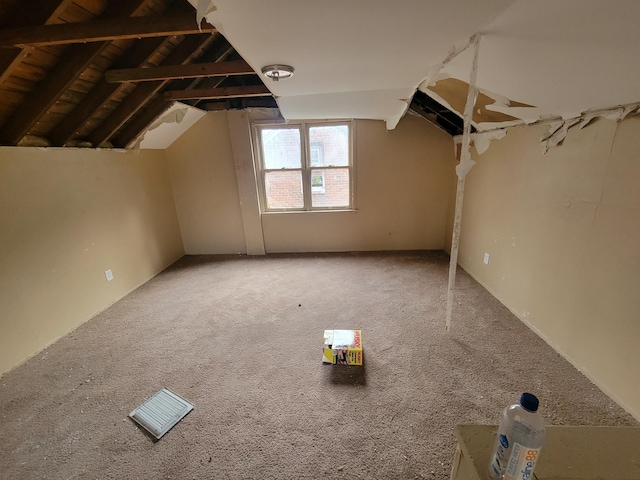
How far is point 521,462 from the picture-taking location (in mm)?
663

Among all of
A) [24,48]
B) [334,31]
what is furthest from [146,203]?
[334,31]

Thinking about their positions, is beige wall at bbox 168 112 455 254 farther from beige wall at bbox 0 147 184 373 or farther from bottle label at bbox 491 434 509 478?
bottle label at bbox 491 434 509 478

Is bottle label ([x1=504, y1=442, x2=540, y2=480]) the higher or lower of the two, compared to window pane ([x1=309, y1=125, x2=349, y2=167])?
lower

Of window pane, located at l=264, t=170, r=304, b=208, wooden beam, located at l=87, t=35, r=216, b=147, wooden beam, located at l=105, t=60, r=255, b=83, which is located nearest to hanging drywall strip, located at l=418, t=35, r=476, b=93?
wooden beam, located at l=105, t=60, r=255, b=83

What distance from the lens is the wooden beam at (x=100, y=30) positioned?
1417 mm

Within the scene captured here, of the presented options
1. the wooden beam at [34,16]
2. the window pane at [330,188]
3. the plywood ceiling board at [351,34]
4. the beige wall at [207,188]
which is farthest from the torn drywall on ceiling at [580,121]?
the beige wall at [207,188]

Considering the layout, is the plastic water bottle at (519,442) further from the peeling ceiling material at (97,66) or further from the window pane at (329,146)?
the window pane at (329,146)

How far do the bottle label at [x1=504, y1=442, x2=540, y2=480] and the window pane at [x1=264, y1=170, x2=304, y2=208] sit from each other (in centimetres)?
375

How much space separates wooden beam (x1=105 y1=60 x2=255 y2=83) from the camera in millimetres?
2092

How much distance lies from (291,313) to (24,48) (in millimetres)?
2502

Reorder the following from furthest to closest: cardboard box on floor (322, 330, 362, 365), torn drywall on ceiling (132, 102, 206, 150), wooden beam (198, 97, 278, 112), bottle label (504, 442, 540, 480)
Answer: wooden beam (198, 97, 278, 112), torn drywall on ceiling (132, 102, 206, 150), cardboard box on floor (322, 330, 362, 365), bottle label (504, 442, 540, 480)

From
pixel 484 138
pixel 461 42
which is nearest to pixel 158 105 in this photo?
pixel 461 42

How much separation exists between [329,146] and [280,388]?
3122mm

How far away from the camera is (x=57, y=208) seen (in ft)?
8.14
